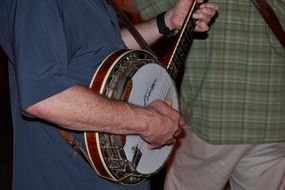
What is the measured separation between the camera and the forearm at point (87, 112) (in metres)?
0.93

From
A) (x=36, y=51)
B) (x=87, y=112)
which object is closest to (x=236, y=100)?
(x=87, y=112)

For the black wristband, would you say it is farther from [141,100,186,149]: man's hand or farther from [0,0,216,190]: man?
[141,100,186,149]: man's hand

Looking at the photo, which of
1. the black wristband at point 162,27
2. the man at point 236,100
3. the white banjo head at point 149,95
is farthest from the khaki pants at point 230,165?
the white banjo head at point 149,95

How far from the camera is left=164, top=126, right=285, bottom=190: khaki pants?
69.9 inches

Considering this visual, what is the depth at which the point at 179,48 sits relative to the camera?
135cm

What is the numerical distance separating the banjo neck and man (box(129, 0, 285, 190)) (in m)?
0.26

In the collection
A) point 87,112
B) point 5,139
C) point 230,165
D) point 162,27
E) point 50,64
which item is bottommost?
point 5,139

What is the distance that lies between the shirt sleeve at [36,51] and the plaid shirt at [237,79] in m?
0.84

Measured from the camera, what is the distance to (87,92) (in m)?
0.97

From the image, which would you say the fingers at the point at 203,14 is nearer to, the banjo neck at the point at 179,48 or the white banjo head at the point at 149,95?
the banjo neck at the point at 179,48

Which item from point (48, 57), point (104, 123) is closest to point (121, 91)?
point (104, 123)

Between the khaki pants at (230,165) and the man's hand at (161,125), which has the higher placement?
the man's hand at (161,125)

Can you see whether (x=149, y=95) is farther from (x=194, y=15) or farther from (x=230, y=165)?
(x=230, y=165)

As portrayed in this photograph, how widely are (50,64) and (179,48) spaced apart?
51 centimetres
